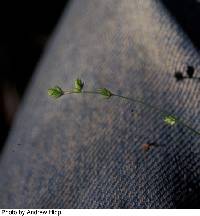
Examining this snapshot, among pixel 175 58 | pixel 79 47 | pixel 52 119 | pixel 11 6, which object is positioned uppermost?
pixel 175 58

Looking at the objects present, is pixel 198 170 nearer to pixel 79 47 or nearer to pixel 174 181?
pixel 174 181

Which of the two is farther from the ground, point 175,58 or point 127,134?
point 175,58

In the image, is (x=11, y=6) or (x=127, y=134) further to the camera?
(x=11, y=6)

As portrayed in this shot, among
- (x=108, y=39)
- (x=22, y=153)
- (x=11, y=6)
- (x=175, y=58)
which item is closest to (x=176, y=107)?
(x=175, y=58)

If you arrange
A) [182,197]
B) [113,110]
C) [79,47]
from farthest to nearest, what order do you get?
1. [79,47]
2. [113,110]
3. [182,197]

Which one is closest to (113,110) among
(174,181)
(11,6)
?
(174,181)

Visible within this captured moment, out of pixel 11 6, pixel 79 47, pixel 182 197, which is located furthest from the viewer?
pixel 11 6
